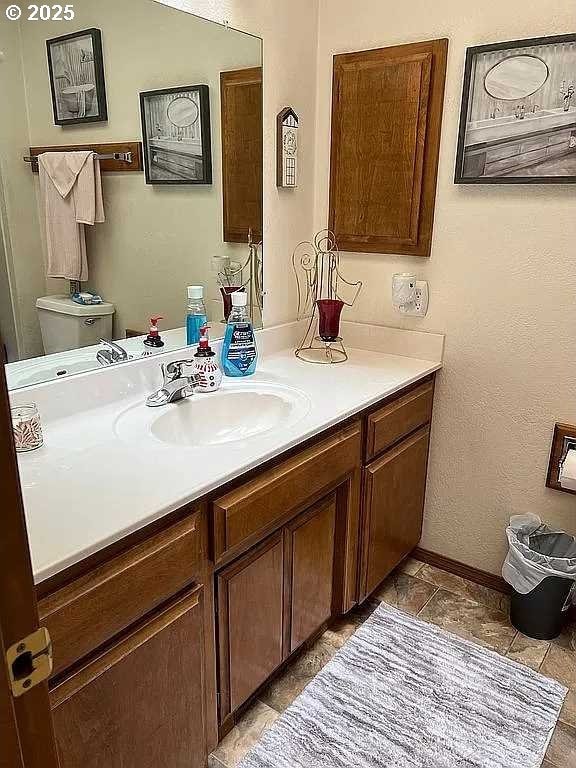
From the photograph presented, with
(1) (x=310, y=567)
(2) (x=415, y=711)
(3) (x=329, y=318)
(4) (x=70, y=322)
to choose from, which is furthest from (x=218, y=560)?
(3) (x=329, y=318)

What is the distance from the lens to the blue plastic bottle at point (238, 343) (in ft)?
6.24

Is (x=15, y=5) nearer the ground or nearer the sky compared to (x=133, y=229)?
nearer the sky

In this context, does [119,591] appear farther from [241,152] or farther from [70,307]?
[241,152]

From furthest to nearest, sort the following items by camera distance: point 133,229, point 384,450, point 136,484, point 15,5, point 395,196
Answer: point 395,196
point 384,450
point 133,229
point 15,5
point 136,484

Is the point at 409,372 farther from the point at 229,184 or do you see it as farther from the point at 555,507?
the point at 229,184

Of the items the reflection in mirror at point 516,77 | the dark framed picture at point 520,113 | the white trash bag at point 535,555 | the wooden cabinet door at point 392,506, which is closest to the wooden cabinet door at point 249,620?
the wooden cabinet door at point 392,506

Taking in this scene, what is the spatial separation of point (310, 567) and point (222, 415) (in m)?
0.51

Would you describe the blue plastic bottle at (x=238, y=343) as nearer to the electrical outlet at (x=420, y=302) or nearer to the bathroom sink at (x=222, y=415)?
the bathroom sink at (x=222, y=415)

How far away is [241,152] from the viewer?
6.49 ft

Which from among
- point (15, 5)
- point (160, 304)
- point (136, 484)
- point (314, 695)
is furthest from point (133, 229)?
point (314, 695)

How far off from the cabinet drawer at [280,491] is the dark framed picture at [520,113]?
37.6 inches

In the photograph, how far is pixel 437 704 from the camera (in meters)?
1.75

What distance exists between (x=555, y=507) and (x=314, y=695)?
3.39 ft

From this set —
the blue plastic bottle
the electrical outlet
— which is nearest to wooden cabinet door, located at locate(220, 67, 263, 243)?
the blue plastic bottle
